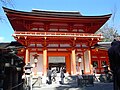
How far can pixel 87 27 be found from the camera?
21656mm

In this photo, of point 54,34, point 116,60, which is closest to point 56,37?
point 54,34

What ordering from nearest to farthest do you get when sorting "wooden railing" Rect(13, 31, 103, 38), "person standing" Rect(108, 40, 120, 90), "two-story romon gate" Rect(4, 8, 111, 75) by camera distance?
"person standing" Rect(108, 40, 120, 90)
"wooden railing" Rect(13, 31, 103, 38)
"two-story romon gate" Rect(4, 8, 111, 75)

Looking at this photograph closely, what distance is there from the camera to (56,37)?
1984 cm

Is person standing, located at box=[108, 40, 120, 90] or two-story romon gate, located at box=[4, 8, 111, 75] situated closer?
person standing, located at box=[108, 40, 120, 90]

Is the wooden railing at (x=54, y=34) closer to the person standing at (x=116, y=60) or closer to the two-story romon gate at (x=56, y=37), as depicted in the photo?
the two-story romon gate at (x=56, y=37)

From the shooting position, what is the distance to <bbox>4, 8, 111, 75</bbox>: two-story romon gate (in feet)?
63.9

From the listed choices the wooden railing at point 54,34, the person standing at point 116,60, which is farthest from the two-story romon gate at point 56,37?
the person standing at point 116,60

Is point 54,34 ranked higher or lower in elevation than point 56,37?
higher

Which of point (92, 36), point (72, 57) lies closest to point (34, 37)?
point (72, 57)

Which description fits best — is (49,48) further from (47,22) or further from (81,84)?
(81,84)

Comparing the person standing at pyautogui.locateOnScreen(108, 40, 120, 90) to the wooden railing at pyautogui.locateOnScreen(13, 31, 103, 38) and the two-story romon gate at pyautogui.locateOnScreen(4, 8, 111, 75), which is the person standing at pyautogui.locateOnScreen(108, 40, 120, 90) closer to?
the two-story romon gate at pyautogui.locateOnScreen(4, 8, 111, 75)

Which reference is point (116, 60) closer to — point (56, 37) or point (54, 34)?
point (54, 34)

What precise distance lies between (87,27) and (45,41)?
5.29 metres

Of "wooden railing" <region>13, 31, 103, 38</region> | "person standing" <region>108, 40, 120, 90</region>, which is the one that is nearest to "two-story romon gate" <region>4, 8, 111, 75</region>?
"wooden railing" <region>13, 31, 103, 38</region>
